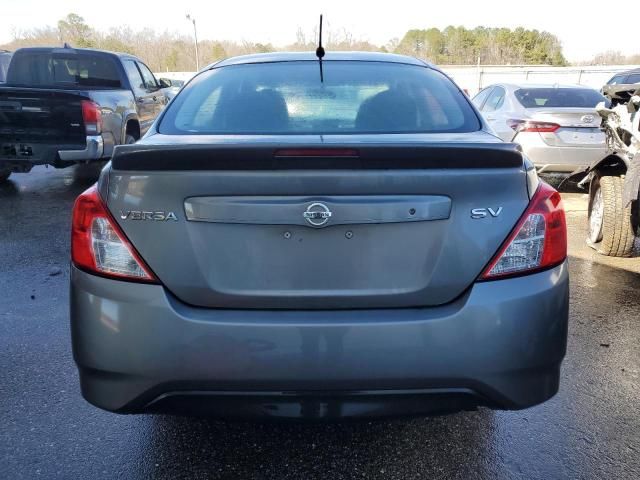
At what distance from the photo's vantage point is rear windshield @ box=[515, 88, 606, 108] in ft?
25.4

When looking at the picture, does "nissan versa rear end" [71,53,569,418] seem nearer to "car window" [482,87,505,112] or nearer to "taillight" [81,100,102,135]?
"taillight" [81,100,102,135]

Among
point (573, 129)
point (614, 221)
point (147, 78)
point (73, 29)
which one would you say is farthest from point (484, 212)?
point (73, 29)

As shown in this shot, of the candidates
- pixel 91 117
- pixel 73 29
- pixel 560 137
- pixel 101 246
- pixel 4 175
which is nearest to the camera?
pixel 101 246

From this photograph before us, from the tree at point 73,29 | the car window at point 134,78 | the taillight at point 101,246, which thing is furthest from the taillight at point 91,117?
the tree at point 73,29

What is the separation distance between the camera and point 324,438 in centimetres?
241

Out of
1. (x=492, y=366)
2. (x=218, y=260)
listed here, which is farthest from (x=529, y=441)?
(x=218, y=260)

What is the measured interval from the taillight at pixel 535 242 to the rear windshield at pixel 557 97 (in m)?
6.31

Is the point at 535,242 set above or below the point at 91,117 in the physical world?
above

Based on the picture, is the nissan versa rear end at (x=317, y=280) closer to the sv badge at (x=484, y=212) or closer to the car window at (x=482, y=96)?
the sv badge at (x=484, y=212)

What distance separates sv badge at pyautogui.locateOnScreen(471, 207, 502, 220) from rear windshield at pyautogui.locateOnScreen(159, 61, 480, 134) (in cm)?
70

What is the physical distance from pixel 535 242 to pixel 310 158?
2.61 feet

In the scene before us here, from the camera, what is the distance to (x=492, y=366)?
176cm

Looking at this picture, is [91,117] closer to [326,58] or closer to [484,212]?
[326,58]

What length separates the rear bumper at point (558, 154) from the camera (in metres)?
6.88
